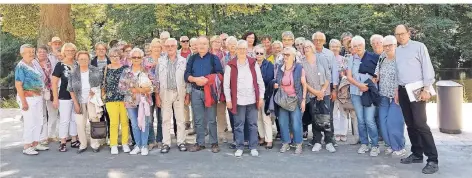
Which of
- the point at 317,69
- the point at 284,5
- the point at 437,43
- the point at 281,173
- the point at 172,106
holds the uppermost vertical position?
the point at 284,5

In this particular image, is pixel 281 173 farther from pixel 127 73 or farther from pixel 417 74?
pixel 127 73

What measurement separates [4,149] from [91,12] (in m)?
16.8

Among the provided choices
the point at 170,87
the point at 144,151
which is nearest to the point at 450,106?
the point at 170,87

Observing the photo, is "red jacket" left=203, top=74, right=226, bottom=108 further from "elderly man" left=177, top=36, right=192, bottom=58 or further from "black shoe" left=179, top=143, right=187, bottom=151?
"elderly man" left=177, top=36, right=192, bottom=58

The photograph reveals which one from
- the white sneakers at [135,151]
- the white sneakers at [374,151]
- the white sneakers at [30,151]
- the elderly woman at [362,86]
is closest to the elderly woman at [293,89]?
the elderly woman at [362,86]

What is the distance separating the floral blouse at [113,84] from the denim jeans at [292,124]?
247 centimetres

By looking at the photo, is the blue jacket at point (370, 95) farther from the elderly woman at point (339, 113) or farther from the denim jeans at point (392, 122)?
the elderly woman at point (339, 113)

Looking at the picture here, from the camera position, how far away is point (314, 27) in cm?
2241

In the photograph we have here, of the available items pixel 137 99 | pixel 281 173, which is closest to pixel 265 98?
pixel 281 173

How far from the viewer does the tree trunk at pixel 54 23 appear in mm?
9320

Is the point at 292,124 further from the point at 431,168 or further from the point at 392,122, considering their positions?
→ the point at 431,168

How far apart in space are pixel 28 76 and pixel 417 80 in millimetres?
5550

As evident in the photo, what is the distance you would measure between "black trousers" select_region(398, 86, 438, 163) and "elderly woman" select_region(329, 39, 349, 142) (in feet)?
4.56

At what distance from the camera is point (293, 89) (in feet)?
20.0
